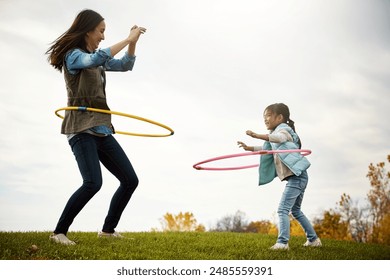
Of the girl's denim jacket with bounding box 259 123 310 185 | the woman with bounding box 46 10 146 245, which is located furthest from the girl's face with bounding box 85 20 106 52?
the girl's denim jacket with bounding box 259 123 310 185

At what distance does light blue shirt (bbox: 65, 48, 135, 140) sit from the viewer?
306 centimetres

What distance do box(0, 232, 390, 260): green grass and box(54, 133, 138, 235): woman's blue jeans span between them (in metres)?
0.22

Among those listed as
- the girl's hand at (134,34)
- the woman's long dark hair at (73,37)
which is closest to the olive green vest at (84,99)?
the woman's long dark hair at (73,37)

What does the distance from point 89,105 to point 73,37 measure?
52 centimetres

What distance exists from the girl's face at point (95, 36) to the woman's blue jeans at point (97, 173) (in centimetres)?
72

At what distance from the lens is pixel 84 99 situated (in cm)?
330

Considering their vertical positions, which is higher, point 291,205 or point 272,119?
point 272,119

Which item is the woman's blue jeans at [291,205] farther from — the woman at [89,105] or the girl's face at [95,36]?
the girl's face at [95,36]

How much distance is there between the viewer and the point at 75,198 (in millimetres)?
3158

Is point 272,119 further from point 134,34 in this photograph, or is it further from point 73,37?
point 73,37

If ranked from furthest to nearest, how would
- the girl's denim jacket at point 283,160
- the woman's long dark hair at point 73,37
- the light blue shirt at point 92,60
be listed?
the girl's denim jacket at point 283,160, the woman's long dark hair at point 73,37, the light blue shirt at point 92,60

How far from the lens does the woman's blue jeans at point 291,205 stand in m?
3.50

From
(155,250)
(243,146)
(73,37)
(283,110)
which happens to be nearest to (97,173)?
(155,250)
